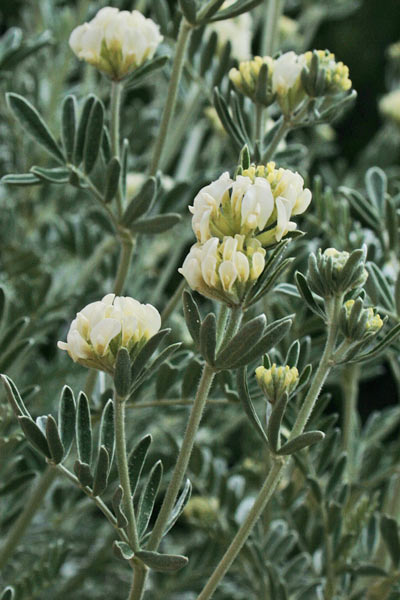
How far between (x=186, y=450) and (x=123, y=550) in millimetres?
51

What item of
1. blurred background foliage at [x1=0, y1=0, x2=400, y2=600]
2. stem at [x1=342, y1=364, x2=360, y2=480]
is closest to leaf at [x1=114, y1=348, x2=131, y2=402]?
blurred background foliage at [x1=0, y1=0, x2=400, y2=600]

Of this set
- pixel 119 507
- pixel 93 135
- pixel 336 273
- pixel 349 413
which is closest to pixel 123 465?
pixel 119 507

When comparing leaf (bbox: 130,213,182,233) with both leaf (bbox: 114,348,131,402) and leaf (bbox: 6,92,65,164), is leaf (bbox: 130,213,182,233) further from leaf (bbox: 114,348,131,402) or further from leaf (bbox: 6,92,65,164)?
leaf (bbox: 114,348,131,402)

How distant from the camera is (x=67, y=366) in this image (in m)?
0.75

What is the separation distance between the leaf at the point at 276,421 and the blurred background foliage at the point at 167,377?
0.40ft

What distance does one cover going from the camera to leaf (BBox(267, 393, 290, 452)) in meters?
0.37

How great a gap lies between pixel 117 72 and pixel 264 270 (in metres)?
0.20

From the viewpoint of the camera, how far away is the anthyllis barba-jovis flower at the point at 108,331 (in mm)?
366

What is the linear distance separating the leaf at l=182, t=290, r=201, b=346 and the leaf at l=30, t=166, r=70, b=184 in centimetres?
17

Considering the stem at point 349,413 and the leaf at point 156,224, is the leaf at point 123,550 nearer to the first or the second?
the leaf at point 156,224

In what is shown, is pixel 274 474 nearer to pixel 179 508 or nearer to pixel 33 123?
pixel 179 508

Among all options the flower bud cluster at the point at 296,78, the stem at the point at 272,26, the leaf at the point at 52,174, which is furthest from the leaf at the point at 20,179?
the stem at the point at 272,26

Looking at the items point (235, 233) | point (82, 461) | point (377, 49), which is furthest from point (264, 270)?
point (377, 49)

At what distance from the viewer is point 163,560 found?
14.6 inches
